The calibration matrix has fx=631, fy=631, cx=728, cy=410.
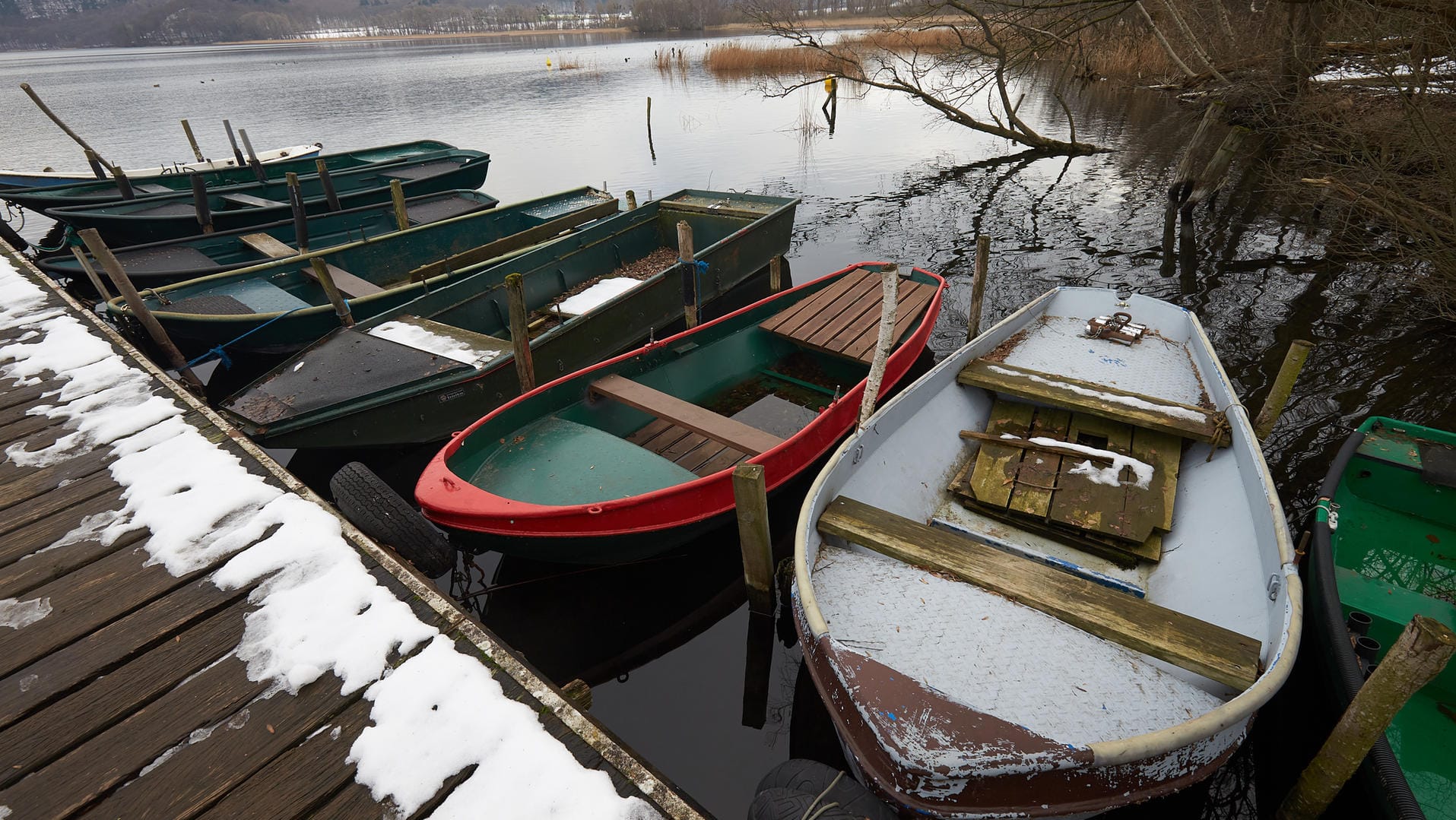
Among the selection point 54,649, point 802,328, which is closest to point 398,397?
point 54,649

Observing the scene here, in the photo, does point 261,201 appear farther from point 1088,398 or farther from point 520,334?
point 1088,398

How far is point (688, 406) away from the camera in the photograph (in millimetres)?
6707

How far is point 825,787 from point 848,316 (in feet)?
21.6

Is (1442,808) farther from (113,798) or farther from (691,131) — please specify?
(691,131)

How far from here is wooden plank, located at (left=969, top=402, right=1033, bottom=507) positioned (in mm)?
5621

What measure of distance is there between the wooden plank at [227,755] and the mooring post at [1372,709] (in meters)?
5.11

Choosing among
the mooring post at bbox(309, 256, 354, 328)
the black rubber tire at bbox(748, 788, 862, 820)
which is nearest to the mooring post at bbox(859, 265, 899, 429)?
the black rubber tire at bbox(748, 788, 862, 820)

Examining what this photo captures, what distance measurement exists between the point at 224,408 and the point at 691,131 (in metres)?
23.7

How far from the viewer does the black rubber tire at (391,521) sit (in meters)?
5.11

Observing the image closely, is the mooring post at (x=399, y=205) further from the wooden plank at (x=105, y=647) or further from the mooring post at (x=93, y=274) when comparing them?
the wooden plank at (x=105, y=647)

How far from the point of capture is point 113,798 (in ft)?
9.09

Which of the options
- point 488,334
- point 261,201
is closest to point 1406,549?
point 488,334

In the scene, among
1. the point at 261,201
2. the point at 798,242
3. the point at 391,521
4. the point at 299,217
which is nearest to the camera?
the point at 391,521

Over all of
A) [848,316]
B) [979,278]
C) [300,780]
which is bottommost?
[848,316]
